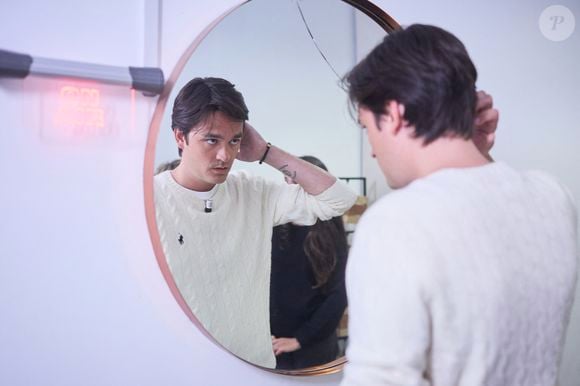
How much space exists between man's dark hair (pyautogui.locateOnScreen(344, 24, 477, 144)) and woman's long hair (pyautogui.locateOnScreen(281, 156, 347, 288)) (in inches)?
11.8

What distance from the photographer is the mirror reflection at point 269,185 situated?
79cm

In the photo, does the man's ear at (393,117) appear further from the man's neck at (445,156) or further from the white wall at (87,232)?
the white wall at (87,232)

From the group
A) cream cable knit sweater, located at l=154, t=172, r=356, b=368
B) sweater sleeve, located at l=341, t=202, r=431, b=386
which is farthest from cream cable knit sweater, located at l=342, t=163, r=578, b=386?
cream cable knit sweater, located at l=154, t=172, r=356, b=368

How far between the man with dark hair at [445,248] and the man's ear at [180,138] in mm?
264

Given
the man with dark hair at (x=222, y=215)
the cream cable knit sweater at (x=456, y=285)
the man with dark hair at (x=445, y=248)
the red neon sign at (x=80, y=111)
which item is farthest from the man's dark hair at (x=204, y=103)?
the cream cable knit sweater at (x=456, y=285)

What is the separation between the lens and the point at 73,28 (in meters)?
0.73

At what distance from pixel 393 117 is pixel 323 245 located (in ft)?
1.14

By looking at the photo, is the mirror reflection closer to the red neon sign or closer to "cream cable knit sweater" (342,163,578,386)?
the red neon sign

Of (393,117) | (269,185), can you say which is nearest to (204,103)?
(269,185)

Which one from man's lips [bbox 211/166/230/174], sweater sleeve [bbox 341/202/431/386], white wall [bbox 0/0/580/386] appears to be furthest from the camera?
man's lips [bbox 211/166/230/174]

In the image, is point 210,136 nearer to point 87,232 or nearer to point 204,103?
point 204,103

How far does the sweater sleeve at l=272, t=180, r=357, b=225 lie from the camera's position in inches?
34.5

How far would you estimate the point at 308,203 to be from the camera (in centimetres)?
91

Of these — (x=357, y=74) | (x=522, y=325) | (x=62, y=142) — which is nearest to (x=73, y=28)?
(x=62, y=142)
